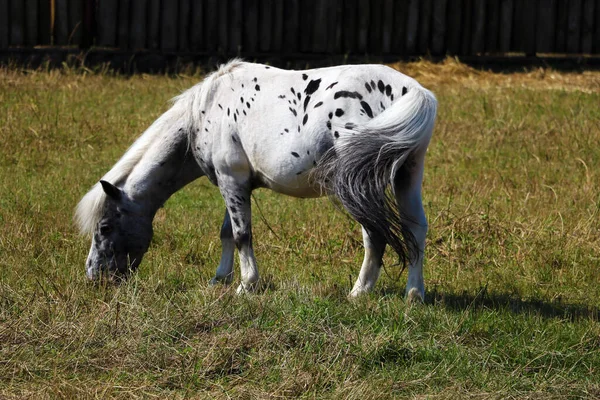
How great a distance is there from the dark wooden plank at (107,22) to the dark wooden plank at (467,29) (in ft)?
17.2

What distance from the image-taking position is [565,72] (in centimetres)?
1436

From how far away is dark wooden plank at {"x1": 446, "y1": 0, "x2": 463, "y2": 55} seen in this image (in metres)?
14.8

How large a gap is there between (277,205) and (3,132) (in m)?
3.21

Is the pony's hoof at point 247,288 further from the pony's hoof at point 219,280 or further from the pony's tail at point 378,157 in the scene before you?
the pony's tail at point 378,157

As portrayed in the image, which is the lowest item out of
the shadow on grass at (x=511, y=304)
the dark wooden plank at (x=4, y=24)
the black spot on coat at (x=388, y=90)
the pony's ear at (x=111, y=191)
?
the shadow on grass at (x=511, y=304)

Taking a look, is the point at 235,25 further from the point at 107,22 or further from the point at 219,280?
the point at 219,280

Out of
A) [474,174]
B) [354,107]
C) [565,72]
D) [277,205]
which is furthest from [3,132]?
[565,72]

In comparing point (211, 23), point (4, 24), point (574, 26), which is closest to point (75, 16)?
point (4, 24)

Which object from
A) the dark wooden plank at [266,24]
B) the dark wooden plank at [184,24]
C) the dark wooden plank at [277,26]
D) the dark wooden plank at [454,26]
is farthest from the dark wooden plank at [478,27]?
the dark wooden plank at [184,24]

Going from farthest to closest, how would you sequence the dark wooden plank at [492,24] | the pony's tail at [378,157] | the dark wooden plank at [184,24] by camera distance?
the dark wooden plank at [492,24] < the dark wooden plank at [184,24] < the pony's tail at [378,157]

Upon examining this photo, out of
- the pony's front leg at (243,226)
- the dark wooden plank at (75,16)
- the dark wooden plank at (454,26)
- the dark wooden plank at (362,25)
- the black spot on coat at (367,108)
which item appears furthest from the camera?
the dark wooden plank at (454,26)

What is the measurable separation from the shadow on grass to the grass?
2cm

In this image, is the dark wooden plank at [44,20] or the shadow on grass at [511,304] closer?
the shadow on grass at [511,304]

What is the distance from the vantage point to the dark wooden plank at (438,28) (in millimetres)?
14781
